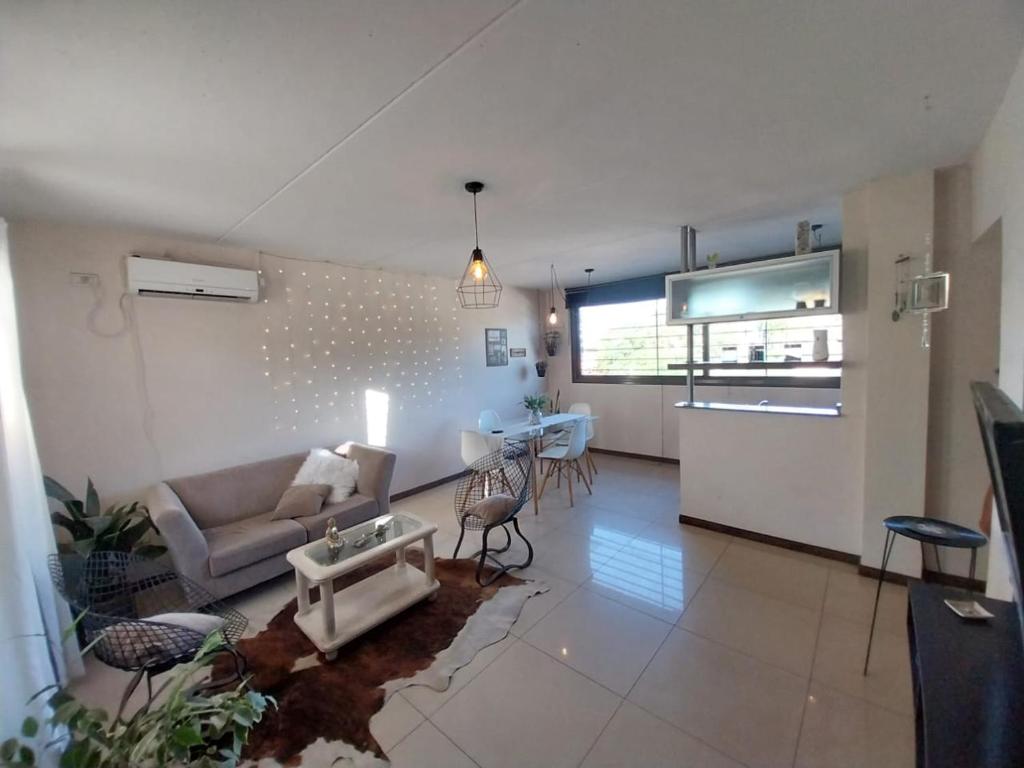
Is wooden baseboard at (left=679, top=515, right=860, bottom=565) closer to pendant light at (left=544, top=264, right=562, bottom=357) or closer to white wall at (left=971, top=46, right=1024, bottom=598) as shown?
white wall at (left=971, top=46, right=1024, bottom=598)

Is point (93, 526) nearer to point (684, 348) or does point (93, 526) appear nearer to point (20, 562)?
point (20, 562)

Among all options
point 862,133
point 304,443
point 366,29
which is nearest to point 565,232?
point 862,133

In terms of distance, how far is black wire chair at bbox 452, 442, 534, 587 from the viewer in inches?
105

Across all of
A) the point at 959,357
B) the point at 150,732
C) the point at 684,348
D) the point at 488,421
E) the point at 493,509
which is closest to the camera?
the point at 150,732

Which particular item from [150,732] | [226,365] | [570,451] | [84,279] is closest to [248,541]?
[226,365]

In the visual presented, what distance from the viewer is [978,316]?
220 centimetres

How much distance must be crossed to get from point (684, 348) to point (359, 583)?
14.3 ft

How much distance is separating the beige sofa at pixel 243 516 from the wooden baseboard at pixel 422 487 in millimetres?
919

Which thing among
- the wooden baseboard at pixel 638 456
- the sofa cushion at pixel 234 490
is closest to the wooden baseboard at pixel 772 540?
the wooden baseboard at pixel 638 456

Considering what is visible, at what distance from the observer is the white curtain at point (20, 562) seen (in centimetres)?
127

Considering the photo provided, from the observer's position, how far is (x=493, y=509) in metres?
2.73

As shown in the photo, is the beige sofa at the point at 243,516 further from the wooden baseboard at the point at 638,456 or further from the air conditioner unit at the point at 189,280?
the wooden baseboard at the point at 638,456

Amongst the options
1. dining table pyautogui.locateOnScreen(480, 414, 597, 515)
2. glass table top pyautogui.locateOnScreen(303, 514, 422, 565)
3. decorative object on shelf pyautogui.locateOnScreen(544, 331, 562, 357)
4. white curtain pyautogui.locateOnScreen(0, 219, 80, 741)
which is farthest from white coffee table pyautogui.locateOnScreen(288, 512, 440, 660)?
decorative object on shelf pyautogui.locateOnScreen(544, 331, 562, 357)

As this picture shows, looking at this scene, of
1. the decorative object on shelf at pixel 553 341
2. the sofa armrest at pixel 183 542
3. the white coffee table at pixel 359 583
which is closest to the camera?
the white coffee table at pixel 359 583
